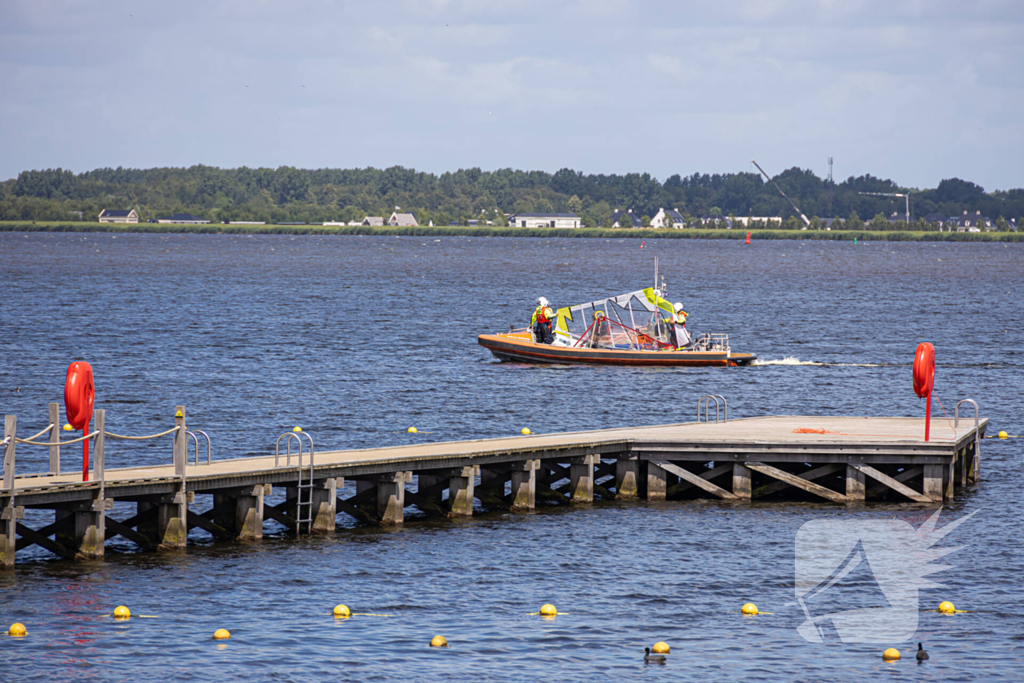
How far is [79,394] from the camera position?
23.2 metres

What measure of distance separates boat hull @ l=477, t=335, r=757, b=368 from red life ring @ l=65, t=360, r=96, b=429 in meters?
34.6

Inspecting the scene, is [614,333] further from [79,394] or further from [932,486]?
[79,394]

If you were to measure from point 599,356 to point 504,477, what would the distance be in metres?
27.8

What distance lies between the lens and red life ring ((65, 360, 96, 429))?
2311 centimetres

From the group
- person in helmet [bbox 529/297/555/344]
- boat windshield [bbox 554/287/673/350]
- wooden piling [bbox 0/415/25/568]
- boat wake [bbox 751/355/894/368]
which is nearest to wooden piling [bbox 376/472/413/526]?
wooden piling [bbox 0/415/25/568]

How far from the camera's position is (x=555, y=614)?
69.2 feet

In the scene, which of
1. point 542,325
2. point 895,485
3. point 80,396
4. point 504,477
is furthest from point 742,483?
point 542,325

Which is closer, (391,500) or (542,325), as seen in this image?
(391,500)

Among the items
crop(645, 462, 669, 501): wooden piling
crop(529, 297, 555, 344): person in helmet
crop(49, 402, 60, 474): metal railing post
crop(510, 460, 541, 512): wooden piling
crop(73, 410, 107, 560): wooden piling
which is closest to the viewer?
crop(73, 410, 107, 560): wooden piling

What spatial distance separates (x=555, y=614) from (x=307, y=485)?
22.2 feet

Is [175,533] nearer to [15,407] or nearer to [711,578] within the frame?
[711,578]

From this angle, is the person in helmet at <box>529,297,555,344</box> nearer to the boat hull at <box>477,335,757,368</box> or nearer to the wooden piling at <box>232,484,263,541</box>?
the boat hull at <box>477,335,757,368</box>

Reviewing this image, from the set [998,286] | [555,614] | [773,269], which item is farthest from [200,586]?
[773,269]

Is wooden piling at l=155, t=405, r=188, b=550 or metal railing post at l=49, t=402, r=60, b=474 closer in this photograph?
wooden piling at l=155, t=405, r=188, b=550
